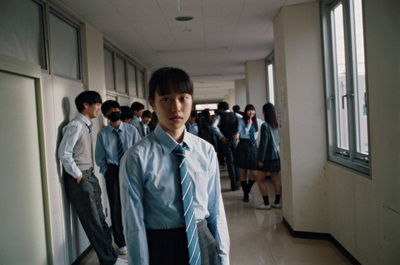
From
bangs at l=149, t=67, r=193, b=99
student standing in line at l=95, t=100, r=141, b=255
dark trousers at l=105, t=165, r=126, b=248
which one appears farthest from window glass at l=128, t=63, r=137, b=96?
bangs at l=149, t=67, r=193, b=99

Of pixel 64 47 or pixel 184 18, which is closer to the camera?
pixel 64 47

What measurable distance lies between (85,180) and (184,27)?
2447 mm

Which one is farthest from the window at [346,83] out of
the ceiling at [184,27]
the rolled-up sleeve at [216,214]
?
the rolled-up sleeve at [216,214]

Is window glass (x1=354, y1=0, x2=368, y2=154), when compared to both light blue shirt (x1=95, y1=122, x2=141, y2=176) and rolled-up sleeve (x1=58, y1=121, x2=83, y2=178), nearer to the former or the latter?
light blue shirt (x1=95, y1=122, x2=141, y2=176)

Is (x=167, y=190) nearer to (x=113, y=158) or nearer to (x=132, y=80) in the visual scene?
(x=113, y=158)

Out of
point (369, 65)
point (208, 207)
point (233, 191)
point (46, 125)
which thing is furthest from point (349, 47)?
point (233, 191)

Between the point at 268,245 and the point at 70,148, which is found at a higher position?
the point at 70,148

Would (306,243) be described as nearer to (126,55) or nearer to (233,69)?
(126,55)

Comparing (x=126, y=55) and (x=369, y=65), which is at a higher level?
(x=126, y=55)

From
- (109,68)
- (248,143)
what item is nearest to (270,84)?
(248,143)

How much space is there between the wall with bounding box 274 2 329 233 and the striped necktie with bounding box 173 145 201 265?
267 centimetres

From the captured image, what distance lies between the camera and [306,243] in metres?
3.61

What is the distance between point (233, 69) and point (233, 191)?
3.84 m

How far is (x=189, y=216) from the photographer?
1289 mm
